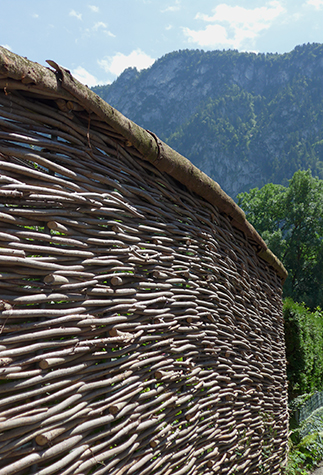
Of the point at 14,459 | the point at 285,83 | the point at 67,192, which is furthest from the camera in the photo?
the point at 285,83

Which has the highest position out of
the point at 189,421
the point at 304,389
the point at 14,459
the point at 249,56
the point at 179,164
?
the point at 249,56

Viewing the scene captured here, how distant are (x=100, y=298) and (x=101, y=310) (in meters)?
0.05

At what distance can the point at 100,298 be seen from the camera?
121 centimetres

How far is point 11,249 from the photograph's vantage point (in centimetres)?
92

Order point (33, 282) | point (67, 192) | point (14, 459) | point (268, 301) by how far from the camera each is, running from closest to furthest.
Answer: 1. point (14, 459)
2. point (33, 282)
3. point (67, 192)
4. point (268, 301)

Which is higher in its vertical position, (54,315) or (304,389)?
(54,315)

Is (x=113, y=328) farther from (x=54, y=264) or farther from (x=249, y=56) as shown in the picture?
(x=249, y=56)

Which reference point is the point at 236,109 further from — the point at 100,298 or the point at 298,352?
the point at 100,298

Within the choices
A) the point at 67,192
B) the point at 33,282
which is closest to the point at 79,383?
the point at 33,282

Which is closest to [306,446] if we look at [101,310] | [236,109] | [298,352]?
[298,352]

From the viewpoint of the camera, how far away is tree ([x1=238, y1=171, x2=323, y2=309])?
21717mm

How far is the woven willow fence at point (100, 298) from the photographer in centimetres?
93

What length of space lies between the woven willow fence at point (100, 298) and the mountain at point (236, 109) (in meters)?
75.0

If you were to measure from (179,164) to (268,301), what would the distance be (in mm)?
2223
